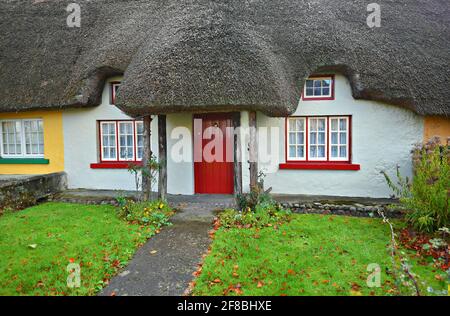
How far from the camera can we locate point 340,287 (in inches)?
165

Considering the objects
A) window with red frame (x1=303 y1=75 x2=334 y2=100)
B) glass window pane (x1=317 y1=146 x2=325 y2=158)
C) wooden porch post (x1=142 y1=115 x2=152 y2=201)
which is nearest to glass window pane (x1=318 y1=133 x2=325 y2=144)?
glass window pane (x1=317 y1=146 x2=325 y2=158)

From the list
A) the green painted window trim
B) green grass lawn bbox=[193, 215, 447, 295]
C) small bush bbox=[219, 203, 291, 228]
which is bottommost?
green grass lawn bbox=[193, 215, 447, 295]

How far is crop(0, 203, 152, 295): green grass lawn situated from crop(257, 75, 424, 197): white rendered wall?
4.51m

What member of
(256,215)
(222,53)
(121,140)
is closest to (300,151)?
(256,215)

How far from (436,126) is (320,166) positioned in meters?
3.09

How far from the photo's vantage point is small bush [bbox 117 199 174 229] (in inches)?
262

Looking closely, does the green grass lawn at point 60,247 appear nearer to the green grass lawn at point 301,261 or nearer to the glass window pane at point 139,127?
the green grass lawn at point 301,261

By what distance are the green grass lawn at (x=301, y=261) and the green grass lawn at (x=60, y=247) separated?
159cm

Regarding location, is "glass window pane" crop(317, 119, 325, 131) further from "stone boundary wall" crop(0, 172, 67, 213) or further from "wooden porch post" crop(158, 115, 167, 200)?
"stone boundary wall" crop(0, 172, 67, 213)

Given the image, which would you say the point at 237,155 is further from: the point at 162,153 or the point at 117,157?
the point at 117,157

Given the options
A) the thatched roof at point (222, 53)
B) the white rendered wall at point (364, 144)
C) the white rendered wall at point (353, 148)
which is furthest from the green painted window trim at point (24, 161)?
the white rendered wall at point (364, 144)

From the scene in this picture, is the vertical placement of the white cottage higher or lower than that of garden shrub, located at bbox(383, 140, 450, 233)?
higher

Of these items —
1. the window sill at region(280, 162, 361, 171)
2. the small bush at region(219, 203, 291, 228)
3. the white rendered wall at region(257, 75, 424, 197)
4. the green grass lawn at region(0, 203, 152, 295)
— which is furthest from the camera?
the window sill at region(280, 162, 361, 171)
